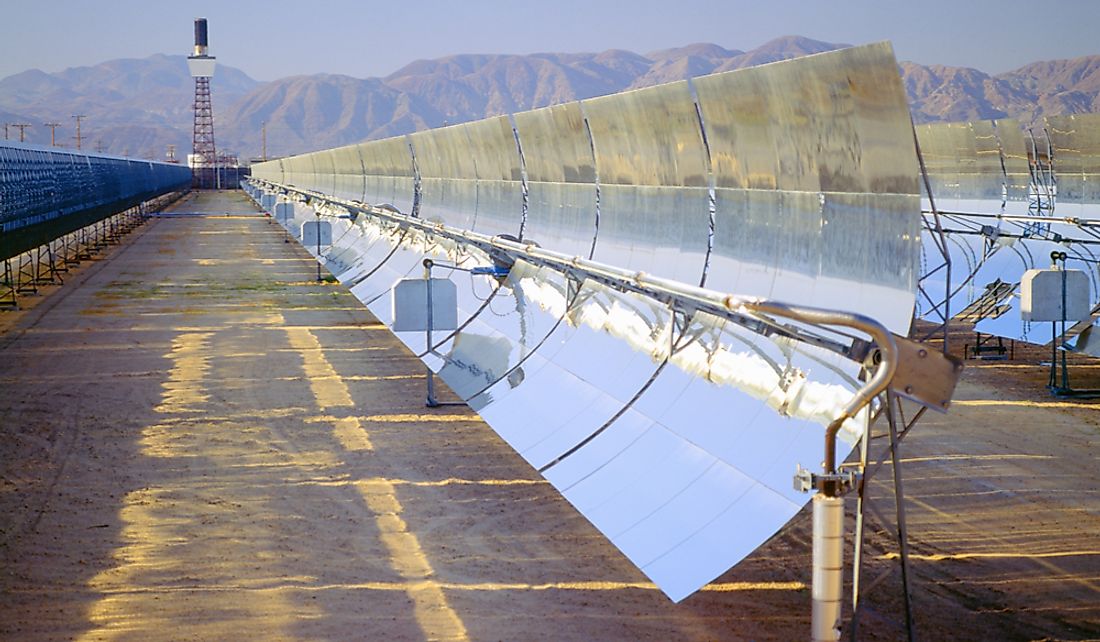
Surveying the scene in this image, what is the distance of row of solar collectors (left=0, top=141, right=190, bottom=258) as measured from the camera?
796 inches

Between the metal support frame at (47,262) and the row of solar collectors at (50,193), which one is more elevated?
the row of solar collectors at (50,193)

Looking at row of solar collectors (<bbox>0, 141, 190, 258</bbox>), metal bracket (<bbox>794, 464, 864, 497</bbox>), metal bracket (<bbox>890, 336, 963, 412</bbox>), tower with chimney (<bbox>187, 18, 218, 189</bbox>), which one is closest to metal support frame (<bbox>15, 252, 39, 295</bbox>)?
row of solar collectors (<bbox>0, 141, 190, 258</bbox>)

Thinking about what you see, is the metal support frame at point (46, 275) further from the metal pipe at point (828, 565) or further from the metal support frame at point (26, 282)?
the metal pipe at point (828, 565)

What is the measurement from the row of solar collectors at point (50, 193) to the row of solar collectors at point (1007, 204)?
12772 mm

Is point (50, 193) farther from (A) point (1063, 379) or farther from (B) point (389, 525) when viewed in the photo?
(B) point (389, 525)

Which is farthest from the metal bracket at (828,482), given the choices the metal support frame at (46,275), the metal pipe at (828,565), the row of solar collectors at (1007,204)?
the metal support frame at (46,275)

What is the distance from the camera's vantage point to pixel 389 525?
8.05 m

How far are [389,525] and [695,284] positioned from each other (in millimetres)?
2318

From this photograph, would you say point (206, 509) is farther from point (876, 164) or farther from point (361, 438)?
point (876, 164)

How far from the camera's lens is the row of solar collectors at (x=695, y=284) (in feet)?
18.1

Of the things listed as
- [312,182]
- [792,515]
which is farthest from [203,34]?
[792,515]

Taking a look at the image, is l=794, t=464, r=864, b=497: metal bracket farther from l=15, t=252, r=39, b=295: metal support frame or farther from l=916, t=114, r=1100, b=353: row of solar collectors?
l=15, t=252, r=39, b=295: metal support frame

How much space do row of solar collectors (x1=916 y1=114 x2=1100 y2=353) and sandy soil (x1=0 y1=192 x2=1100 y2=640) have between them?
1.81 meters

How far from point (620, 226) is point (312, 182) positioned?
35.9 meters
